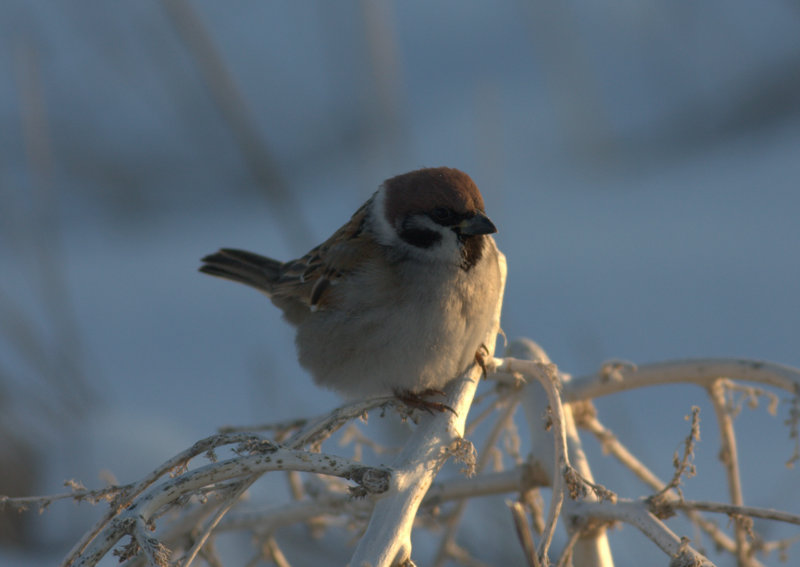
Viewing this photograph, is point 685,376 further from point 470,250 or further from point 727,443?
point 470,250

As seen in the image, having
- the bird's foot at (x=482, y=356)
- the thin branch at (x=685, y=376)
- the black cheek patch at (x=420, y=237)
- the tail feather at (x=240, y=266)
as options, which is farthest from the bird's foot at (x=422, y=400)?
the tail feather at (x=240, y=266)

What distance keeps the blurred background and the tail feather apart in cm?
15

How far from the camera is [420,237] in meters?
2.70

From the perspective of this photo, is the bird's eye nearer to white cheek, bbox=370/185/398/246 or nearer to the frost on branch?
white cheek, bbox=370/185/398/246

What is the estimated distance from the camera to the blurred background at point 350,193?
154 inches

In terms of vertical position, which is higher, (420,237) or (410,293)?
(420,237)

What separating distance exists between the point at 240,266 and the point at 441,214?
1279 millimetres

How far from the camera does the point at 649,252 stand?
5676 millimetres

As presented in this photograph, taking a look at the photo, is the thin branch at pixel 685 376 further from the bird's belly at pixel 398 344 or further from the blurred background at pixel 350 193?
the blurred background at pixel 350 193

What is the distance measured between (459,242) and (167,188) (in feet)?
15.0

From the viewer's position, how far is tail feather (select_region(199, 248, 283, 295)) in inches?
142

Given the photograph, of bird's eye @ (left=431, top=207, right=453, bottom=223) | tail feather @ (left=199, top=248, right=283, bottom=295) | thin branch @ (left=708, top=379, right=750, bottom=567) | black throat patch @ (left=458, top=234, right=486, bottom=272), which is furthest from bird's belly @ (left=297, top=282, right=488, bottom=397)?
tail feather @ (left=199, top=248, right=283, bottom=295)

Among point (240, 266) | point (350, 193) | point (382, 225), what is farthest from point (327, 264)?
point (350, 193)

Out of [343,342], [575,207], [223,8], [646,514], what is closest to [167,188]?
[223,8]
